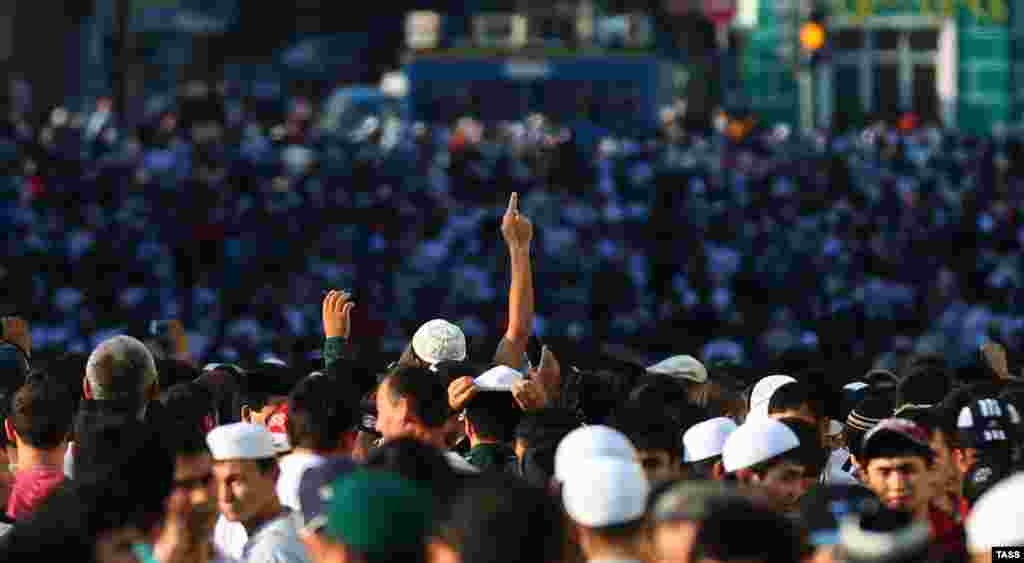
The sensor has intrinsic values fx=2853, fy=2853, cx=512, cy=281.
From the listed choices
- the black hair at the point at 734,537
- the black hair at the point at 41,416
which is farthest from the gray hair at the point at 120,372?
the black hair at the point at 734,537

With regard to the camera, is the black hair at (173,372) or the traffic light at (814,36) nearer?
the black hair at (173,372)

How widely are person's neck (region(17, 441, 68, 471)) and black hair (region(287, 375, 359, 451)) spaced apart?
0.79 meters

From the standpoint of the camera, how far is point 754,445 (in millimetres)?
8008

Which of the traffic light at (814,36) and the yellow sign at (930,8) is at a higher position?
the traffic light at (814,36)

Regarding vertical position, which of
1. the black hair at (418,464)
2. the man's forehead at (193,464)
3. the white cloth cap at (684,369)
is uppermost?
the black hair at (418,464)

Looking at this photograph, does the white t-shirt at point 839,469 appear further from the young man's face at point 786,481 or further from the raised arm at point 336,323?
the raised arm at point 336,323

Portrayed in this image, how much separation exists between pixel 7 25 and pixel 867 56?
1549 cm

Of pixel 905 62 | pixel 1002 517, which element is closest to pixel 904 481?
pixel 1002 517

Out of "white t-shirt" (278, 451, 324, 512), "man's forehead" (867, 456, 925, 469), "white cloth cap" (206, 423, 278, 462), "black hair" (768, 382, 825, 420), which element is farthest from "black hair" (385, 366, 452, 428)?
"black hair" (768, 382, 825, 420)

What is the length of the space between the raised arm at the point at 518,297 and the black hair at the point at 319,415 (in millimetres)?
2305

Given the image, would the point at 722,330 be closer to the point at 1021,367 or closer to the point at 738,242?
the point at 738,242

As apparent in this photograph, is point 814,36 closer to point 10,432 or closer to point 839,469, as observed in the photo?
point 839,469

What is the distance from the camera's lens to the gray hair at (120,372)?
30.2 feet

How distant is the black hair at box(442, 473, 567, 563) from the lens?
586 cm
